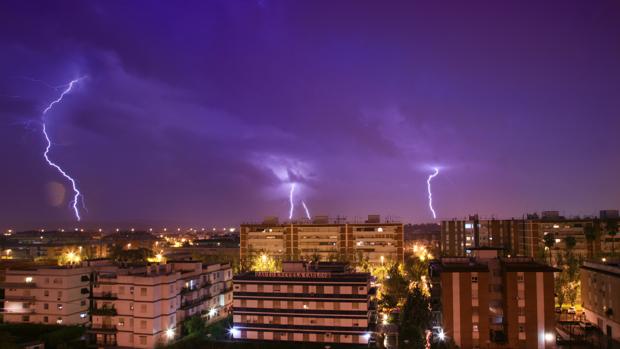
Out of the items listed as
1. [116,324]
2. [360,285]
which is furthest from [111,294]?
[360,285]

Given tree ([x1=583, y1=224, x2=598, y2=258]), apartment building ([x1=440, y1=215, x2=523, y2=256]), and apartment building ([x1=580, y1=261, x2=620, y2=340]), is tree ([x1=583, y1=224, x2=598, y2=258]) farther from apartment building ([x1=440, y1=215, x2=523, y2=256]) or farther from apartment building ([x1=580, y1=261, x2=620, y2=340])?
apartment building ([x1=580, y1=261, x2=620, y2=340])

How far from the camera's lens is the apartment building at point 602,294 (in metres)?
34.1

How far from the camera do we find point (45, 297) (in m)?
37.8

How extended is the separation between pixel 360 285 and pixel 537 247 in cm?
4281

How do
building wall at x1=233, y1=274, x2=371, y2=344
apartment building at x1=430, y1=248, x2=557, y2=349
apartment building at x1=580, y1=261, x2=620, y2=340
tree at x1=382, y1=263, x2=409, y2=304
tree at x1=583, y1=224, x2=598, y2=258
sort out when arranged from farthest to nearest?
tree at x1=583, y1=224, x2=598, y2=258 → tree at x1=382, y1=263, x2=409, y2=304 → apartment building at x1=580, y1=261, x2=620, y2=340 → building wall at x1=233, y1=274, x2=371, y2=344 → apartment building at x1=430, y1=248, x2=557, y2=349

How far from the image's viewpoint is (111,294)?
3441 centimetres

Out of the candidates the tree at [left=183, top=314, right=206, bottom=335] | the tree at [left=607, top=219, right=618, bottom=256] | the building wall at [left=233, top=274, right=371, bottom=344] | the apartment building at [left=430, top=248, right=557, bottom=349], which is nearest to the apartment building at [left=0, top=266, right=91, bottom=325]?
the tree at [left=183, top=314, right=206, bottom=335]

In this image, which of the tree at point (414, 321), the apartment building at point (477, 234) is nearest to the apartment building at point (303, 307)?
the tree at point (414, 321)

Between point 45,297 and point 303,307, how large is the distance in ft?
66.5

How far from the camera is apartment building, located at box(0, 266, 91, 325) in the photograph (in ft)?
123

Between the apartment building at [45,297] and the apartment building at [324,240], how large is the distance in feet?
121

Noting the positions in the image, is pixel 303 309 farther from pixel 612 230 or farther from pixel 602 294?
pixel 612 230

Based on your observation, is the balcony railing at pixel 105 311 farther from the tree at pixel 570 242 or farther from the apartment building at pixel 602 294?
the tree at pixel 570 242

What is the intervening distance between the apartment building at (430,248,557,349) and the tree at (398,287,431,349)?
98.1 inches
